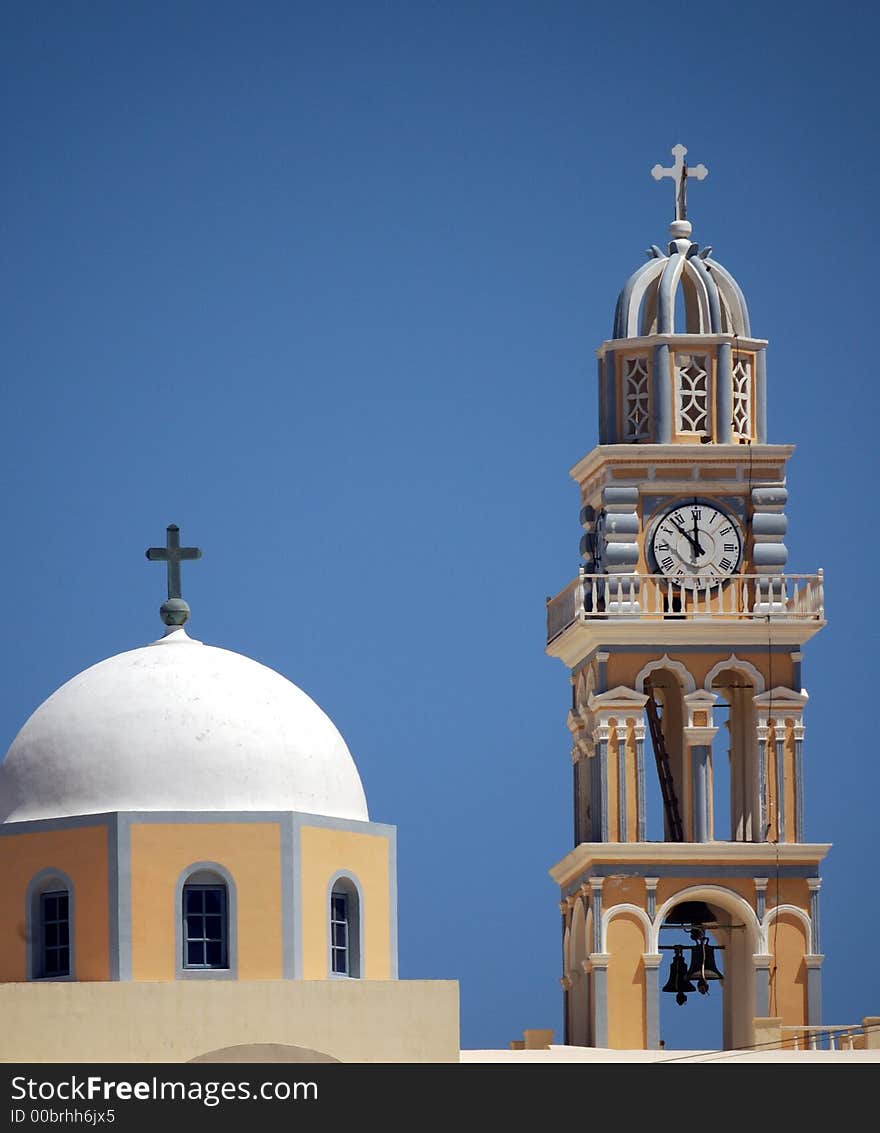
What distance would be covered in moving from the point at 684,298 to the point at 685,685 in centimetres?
688

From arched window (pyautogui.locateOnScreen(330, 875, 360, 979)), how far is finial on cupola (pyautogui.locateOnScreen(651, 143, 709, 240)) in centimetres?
1685

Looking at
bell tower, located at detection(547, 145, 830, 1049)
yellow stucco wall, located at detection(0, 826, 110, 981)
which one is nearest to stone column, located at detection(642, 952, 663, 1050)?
bell tower, located at detection(547, 145, 830, 1049)

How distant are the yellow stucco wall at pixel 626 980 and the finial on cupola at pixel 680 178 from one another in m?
11.8

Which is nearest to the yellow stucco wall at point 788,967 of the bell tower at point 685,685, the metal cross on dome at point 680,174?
the bell tower at point 685,685

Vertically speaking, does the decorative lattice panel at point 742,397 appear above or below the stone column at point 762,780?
above

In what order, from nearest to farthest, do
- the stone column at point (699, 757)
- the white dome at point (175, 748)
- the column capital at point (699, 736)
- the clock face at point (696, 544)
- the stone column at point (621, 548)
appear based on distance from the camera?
the white dome at point (175, 748)
the stone column at point (699, 757)
the column capital at point (699, 736)
the stone column at point (621, 548)
the clock face at point (696, 544)

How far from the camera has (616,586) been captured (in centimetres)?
9475

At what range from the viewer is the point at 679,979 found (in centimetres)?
9512

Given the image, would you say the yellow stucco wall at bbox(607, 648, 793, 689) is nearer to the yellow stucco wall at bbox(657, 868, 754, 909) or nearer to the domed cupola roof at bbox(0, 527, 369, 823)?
the yellow stucco wall at bbox(657, 868, 754, 909)

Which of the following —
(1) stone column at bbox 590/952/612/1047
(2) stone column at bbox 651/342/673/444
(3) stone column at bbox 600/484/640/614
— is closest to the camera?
(1) stone column at bbox 590/952/612/1047

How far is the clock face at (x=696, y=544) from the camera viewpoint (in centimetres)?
9519

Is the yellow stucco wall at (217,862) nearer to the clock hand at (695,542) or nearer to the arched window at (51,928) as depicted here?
the arched window at (51,928)

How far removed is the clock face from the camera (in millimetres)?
95188

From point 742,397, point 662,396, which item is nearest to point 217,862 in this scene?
point 662,396
